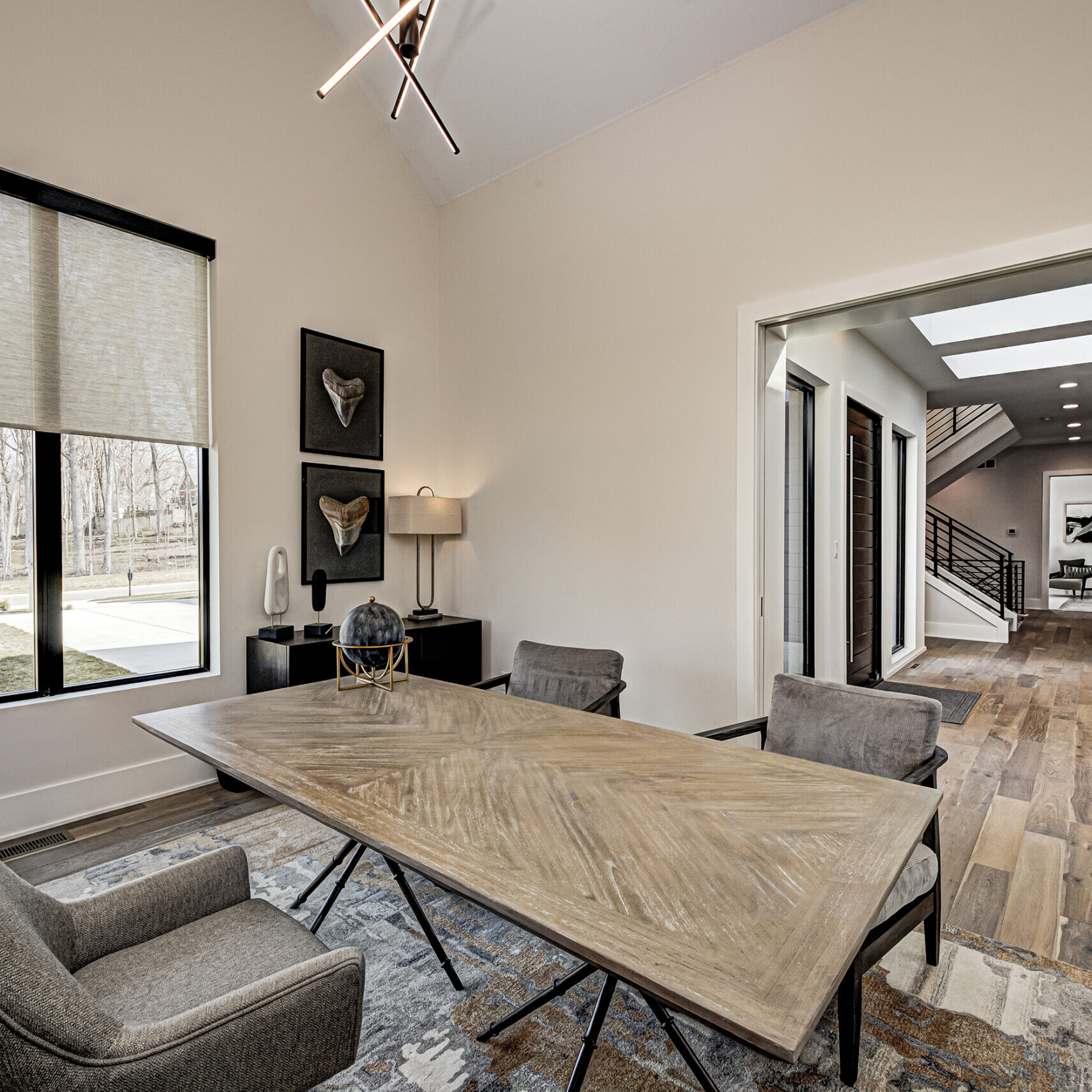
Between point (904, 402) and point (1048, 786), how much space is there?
156 inches

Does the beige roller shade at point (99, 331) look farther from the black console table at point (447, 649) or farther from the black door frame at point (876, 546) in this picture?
the black door frame at point (876, 546)

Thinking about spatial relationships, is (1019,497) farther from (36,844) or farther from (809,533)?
(36,844)

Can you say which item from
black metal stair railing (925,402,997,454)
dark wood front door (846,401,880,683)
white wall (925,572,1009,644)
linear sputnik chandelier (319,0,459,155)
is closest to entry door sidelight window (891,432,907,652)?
dark wood front door (846,401,880,683)

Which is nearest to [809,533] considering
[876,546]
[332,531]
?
[876,546]

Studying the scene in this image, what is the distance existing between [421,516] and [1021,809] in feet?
11.1

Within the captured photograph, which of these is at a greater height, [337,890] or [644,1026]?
[337,890]

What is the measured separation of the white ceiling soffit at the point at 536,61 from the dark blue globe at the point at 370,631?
2.93 m

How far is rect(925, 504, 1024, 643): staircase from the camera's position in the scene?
8.13m

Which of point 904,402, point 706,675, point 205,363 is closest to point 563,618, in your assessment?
point 706,675

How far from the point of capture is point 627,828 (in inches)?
49.7

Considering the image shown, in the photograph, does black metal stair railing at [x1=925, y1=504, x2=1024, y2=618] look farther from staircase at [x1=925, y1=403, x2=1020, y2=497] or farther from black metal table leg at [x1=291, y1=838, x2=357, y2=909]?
black metal table leg at [x1=291, y1=838, x2=357, y2=909]

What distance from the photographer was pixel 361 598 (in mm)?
4129

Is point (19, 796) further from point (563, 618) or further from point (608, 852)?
point (608, 852)

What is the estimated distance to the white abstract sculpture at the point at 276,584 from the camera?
3.58m
